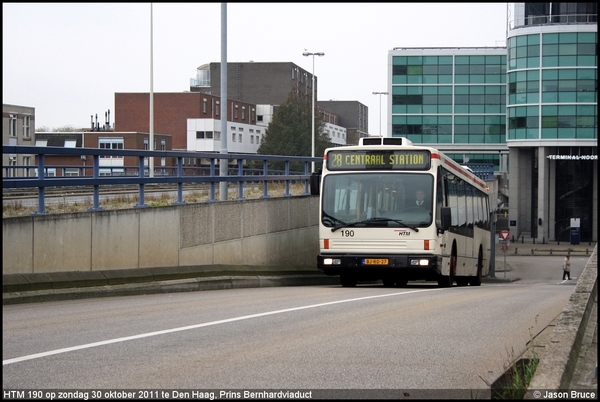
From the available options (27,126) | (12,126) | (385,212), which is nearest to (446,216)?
(385,212)

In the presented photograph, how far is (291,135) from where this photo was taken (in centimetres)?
8950

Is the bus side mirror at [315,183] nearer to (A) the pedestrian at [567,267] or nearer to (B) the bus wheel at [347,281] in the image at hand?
(B) the bus wheel at [347,281]

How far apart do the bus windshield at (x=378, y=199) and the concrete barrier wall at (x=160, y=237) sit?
227 centimetres

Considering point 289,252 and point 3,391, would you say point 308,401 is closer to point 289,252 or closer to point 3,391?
point 3,391

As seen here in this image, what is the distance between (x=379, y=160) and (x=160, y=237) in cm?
605

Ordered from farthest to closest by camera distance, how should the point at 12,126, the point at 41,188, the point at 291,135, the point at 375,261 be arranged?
1. the point at 291,135
2. the point at 12,126
3. the point at 375,261
4. the point at 41,188

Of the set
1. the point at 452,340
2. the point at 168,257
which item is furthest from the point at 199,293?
the point at 452,340

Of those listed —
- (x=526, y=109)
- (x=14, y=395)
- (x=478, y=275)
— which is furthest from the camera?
(x=526, y=109)

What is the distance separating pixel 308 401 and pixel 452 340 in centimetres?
353

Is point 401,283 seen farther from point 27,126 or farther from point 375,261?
point 27,126

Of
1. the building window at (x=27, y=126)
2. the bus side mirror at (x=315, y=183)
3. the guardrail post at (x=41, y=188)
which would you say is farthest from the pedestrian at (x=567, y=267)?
the building window at (x=27, y=126)

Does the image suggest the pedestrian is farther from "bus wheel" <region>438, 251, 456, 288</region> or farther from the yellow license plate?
the yellow license plate

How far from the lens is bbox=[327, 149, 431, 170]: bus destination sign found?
19.6 metres

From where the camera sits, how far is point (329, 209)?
65.3 feet
